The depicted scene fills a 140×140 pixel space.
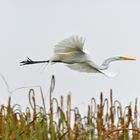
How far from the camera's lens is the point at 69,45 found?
7375mm

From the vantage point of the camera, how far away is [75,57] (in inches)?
303

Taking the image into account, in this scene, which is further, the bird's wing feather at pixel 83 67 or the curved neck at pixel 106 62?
the bird's wing feather at pixel 83 67

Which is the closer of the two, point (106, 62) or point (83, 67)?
point (106, 62)

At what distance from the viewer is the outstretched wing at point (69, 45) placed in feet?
23.7

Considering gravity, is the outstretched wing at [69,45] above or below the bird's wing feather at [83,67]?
above

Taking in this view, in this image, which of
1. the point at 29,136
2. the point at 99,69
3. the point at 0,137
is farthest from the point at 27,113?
the point at 99,69

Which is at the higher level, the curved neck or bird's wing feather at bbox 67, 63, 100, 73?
the curved neck

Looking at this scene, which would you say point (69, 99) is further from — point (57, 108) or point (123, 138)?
point (123, 138)

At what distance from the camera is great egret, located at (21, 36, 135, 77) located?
7289mm

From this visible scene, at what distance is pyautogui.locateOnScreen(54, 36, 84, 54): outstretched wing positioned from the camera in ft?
23.7

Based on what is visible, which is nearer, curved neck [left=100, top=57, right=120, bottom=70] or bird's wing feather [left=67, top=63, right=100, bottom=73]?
curved neck [left=100, top=57, right=120, bottom=70]

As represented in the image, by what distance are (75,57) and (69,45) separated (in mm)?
347

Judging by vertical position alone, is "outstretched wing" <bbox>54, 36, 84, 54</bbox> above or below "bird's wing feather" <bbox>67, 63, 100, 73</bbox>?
above

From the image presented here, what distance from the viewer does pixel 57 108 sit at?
4289mm
